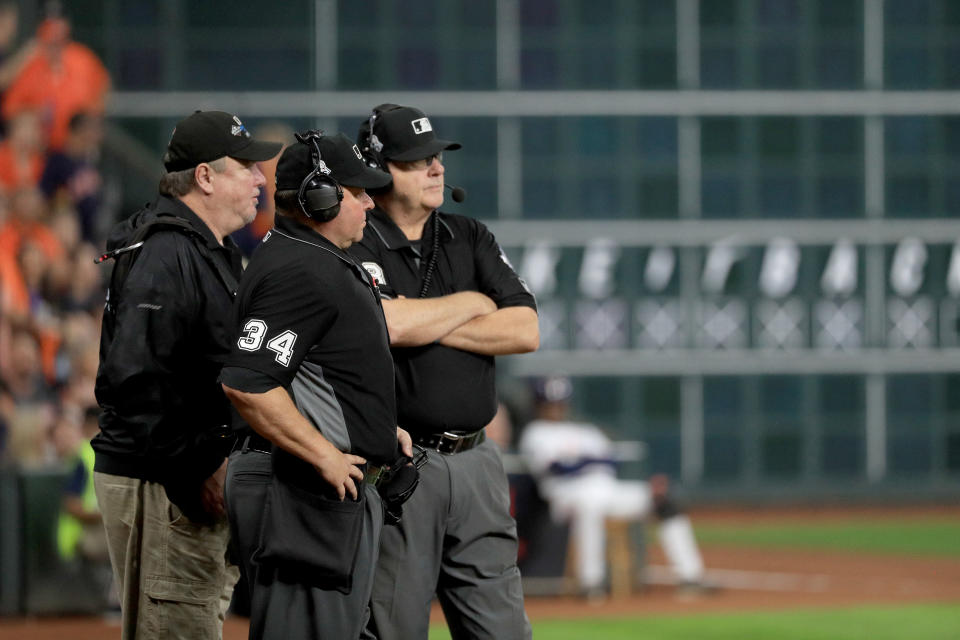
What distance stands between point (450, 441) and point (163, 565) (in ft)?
3.30

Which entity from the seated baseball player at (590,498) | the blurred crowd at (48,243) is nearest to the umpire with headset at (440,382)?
the blurred crowd at (48,243)

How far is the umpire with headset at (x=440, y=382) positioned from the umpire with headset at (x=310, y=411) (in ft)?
1.68

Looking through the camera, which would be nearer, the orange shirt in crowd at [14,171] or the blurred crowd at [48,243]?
the blurred crowd at [48,243]

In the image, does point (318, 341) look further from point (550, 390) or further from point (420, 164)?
point (550, 390)

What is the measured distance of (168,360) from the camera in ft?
15.8

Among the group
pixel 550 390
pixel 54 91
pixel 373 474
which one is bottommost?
pixel 550 390

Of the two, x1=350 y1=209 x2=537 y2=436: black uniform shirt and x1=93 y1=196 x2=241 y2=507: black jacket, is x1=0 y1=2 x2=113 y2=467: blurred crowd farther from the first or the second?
x1=93 y1=196 x2=241 y2=507: black jacket

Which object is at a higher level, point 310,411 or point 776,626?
point 310,411

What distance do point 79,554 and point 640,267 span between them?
32.5ft

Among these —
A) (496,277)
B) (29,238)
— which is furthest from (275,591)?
(29,238)

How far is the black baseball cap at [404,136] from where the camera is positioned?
17.6 ft

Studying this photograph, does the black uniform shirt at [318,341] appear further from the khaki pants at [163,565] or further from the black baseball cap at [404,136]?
the black baseball cap at [404,136]

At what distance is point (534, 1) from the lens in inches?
770

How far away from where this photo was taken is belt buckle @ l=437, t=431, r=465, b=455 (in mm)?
5262
